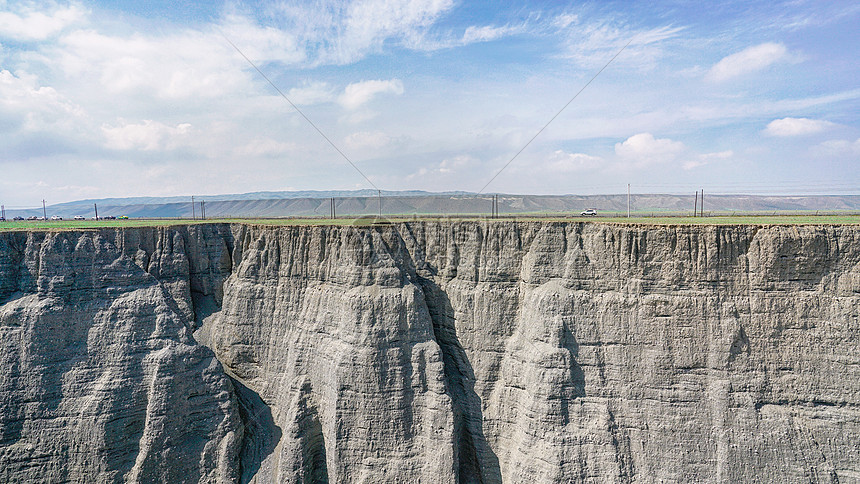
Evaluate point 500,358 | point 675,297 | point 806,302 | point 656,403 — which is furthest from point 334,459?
point 806,302

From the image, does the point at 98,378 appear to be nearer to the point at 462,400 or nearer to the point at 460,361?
the point at 460,361

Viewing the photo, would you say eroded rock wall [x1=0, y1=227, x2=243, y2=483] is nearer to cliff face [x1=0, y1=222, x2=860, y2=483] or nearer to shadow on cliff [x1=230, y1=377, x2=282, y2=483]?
cliff face [x1=0, y1=222, x2=860, y2=483]

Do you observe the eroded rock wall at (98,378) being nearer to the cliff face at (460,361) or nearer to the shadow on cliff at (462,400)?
the cliff face at (460,361)

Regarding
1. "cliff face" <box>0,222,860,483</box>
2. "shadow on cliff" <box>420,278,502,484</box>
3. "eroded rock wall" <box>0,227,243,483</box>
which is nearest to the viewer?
"cliff face" <box>0,222,860,483</box>

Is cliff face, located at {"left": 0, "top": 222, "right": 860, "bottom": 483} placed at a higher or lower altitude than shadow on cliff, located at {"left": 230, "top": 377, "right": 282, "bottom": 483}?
higher

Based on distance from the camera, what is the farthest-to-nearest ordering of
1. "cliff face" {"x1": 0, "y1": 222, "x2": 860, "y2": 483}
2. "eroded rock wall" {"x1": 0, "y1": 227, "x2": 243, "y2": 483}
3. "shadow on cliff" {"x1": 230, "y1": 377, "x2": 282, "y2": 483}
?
"shadow on cliff" {"x1": 230, "y1": 377, "x2": 282, "y2": 483} < "eroded rock wall" {"x1": 0, "y1": 227, "x2": 243, "y2": 483} < "cliff face" {"x1": 0, "y1": 222, "x2": 860, "y2": 483}

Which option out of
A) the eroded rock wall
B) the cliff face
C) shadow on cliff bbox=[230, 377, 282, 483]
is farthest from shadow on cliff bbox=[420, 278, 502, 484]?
the eroded rock wall
